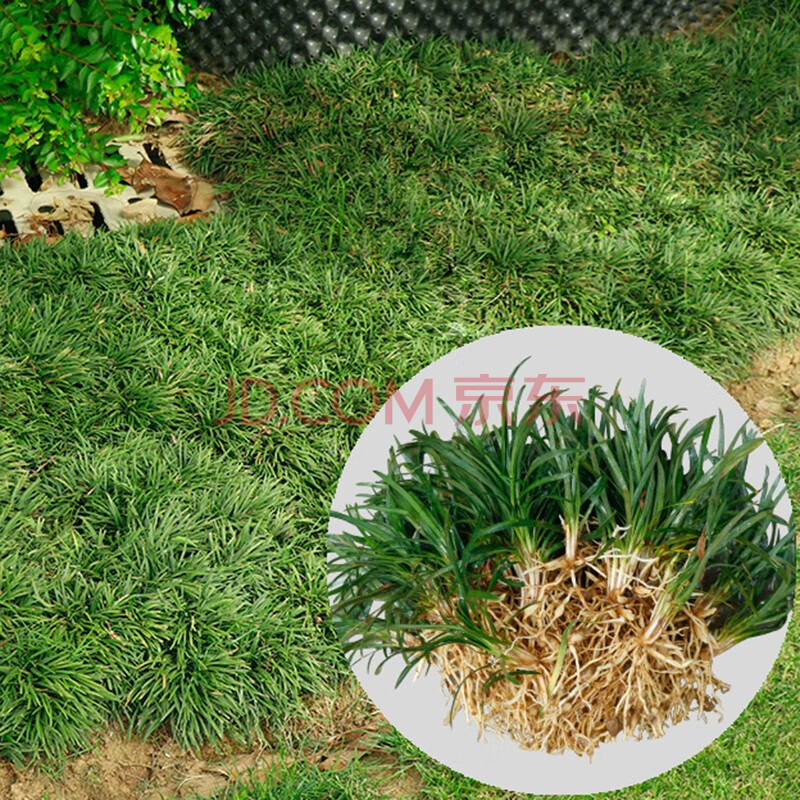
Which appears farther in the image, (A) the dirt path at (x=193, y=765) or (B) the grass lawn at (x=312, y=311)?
(B) the grass lawn at (x=312, y=311)

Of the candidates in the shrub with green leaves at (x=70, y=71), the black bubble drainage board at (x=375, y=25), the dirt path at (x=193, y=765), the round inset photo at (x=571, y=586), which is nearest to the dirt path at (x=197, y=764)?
the dirt path at (x=193, y=765)

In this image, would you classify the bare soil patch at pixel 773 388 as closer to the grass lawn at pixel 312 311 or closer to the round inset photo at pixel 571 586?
the grass lawn at pixel 312 311

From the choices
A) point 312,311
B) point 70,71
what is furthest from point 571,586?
point 70,71

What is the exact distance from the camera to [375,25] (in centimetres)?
444

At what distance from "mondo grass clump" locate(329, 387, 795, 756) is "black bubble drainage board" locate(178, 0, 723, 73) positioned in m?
2.22

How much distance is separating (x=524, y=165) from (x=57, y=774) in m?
2.63

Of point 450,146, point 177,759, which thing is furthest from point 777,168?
point 177,759

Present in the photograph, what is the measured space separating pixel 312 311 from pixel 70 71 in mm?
1186

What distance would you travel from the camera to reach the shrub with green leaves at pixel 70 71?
3.86m

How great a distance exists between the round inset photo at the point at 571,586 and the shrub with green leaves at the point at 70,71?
1888 mm

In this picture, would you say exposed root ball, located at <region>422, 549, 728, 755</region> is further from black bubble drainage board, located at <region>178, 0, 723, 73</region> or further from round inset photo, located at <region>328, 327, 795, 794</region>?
black bubble drainage board, located at <region>178, 0, 723, 73</region>

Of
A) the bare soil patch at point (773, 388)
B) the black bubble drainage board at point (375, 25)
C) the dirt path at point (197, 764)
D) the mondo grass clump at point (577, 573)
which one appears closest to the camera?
the mondo grass clump at point (577, 573)

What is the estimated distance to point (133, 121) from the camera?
13.6 feet

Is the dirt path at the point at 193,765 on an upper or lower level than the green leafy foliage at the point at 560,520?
lower
